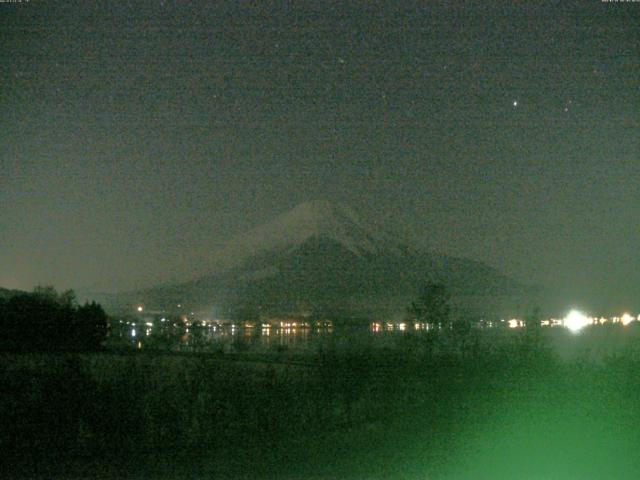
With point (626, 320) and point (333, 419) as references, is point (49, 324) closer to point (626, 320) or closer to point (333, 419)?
point (626, 320)

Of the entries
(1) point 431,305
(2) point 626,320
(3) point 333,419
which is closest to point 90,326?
(1) point 431,305

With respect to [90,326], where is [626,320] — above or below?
below

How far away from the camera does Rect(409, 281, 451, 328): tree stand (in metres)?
38.5

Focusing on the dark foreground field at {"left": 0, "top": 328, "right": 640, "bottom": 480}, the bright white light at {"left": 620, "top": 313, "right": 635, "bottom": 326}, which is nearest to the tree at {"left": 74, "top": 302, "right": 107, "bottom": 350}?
the bright white light at {"left": 620, "top": 313, "right": 635, "bottom": 326}

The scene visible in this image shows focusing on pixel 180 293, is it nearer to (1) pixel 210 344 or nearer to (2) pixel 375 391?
(1) pixel 210 344

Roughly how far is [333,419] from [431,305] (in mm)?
25449

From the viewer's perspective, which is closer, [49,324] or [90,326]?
[49,324]

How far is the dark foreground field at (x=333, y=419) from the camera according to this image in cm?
1104

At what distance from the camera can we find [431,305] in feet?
129

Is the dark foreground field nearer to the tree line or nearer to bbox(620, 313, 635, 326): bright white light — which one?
bbox(620, 313, 635, 326): bright white light

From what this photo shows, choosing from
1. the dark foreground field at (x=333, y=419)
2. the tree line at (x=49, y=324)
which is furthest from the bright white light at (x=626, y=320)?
the tree line at (x=49, y=324)

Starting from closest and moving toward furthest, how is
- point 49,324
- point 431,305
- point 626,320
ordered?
point 626,320, point 431,305, point 49,324

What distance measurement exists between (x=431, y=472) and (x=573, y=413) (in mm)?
3518

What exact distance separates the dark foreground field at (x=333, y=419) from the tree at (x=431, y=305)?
72.5ft
